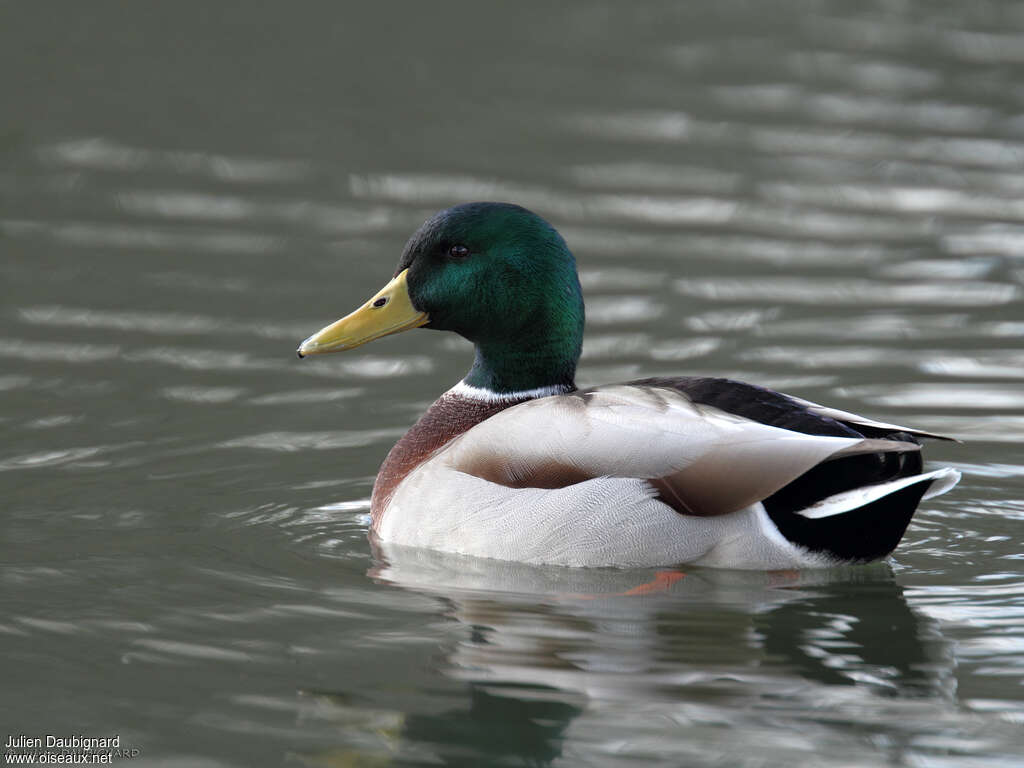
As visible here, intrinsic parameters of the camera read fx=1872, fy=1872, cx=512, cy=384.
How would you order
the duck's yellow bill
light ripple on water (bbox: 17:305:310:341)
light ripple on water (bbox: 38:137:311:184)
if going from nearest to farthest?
1. the duck's yellow bill
2. light ripple on water (bbox: 17:305:310:341)
3. light ripple on water (bbox: 38:137:311:184)

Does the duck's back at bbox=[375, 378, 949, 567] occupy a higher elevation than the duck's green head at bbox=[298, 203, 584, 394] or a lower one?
lower

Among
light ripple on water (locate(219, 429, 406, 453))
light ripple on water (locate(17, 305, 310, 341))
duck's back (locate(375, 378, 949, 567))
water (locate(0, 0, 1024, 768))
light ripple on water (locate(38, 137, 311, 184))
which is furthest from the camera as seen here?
light ripple on water (locate(38, 137, 311, 184))

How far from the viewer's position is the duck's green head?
22.4ft

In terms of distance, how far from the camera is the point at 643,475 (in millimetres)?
6117

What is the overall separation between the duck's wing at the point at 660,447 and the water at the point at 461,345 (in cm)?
34

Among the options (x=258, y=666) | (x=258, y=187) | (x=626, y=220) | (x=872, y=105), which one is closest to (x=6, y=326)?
(x=258, y=187)

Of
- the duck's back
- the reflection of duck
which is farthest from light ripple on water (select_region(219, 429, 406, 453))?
the duck's back

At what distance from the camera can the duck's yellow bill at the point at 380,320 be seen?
7.02 meters

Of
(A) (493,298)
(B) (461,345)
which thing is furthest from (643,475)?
(B) (461,345)

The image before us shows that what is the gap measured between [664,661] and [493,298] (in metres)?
1.84

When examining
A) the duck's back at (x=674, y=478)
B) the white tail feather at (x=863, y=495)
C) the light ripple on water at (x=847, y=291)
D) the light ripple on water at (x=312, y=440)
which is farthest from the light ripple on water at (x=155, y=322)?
the white tail feather at (x=863, y=495)

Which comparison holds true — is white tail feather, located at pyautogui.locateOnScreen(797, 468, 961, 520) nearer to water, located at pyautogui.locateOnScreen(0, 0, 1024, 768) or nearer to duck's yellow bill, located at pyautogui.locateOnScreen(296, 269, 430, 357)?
water, located at pyautogui.locateOnScreen(0, 0, 1024, 768)

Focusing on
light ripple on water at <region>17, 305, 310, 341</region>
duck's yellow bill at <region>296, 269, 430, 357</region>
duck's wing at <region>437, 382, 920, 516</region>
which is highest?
duck's yellow bill at <region>296, 269, 430, 357</region>

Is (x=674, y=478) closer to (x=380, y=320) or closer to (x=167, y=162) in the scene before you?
(x=380, y=320)
